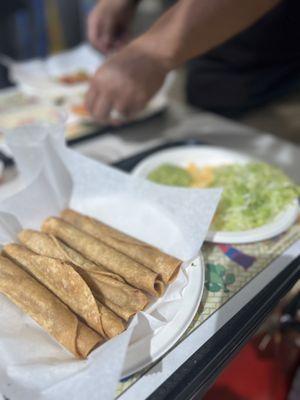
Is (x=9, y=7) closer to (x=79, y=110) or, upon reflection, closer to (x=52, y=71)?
(x=52, y=71)

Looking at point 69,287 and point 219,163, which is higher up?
point 69,287

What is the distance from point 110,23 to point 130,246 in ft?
3.62

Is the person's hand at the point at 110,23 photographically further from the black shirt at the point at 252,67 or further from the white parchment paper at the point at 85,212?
the white parchment paper at the point at 85,212

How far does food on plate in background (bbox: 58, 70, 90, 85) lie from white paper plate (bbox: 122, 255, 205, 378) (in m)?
1.23

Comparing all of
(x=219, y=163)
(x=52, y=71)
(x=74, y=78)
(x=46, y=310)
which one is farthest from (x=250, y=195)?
(x=52, y=71)

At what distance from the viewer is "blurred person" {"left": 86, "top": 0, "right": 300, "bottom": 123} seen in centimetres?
94

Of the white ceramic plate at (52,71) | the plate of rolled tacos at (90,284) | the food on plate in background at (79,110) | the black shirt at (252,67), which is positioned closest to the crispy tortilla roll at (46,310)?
the plate of rolled tacos at (90,284)

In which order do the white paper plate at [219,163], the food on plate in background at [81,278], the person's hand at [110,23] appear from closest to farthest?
1. the food on plate in background at [81,278]
2. the white paper plate at [219,163]
3. the person's hand at [110,23]

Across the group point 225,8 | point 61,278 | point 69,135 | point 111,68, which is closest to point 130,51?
point 111,68

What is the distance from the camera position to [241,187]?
0.97 m

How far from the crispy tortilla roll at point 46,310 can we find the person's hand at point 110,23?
1.14 metres

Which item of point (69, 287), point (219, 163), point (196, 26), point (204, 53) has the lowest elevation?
point (219, 163)

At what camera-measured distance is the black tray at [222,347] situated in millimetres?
559

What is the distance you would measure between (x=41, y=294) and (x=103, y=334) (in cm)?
13
